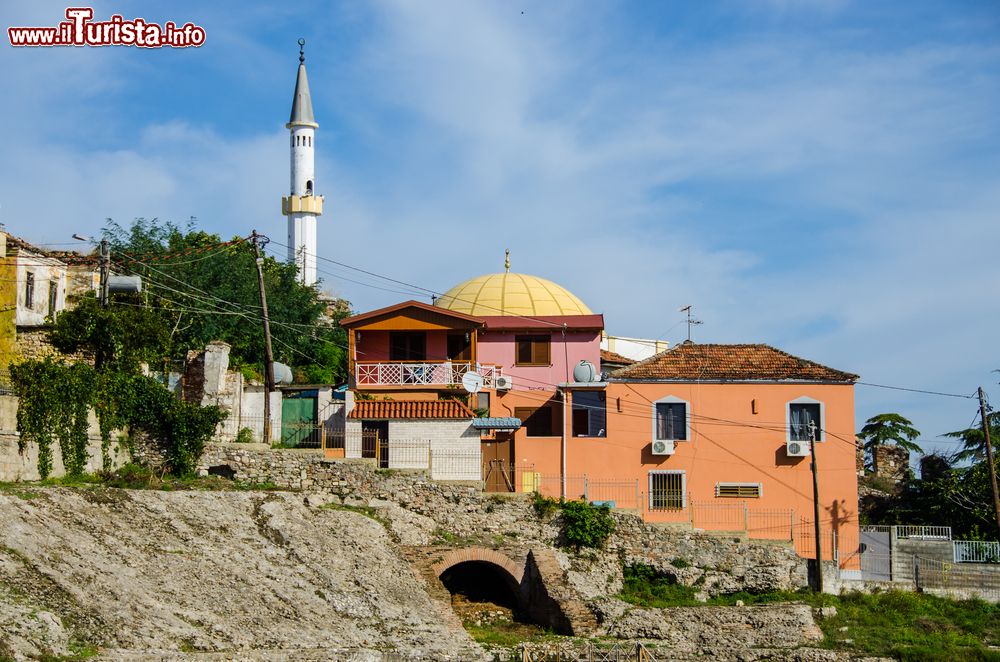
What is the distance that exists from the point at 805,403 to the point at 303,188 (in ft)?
136

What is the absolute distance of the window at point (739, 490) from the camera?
42.5 metres

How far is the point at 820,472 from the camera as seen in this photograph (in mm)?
42562

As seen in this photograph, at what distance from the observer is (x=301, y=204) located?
76.1m

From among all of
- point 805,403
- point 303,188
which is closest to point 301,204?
point 303,188

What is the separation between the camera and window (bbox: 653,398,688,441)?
42844mm

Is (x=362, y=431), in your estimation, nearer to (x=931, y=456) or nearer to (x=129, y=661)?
(x=129, y=661)

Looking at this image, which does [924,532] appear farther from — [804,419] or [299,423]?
[299,423]

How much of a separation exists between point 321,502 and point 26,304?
13.0m

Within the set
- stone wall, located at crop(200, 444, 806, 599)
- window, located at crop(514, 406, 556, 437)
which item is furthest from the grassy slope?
window, located at crop(514, 406, 556, 437)

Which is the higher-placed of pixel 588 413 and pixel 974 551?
pixel 588 413

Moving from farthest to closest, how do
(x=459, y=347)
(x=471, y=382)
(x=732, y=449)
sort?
(x=459, y=347)
(x=732, y=449)
(x=471, y=382)

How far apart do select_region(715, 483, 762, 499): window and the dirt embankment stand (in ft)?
39.9

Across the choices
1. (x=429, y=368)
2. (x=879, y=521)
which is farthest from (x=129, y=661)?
(x=879, y=521)

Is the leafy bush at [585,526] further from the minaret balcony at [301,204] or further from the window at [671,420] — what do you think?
the minaret balcony at [301,204]
